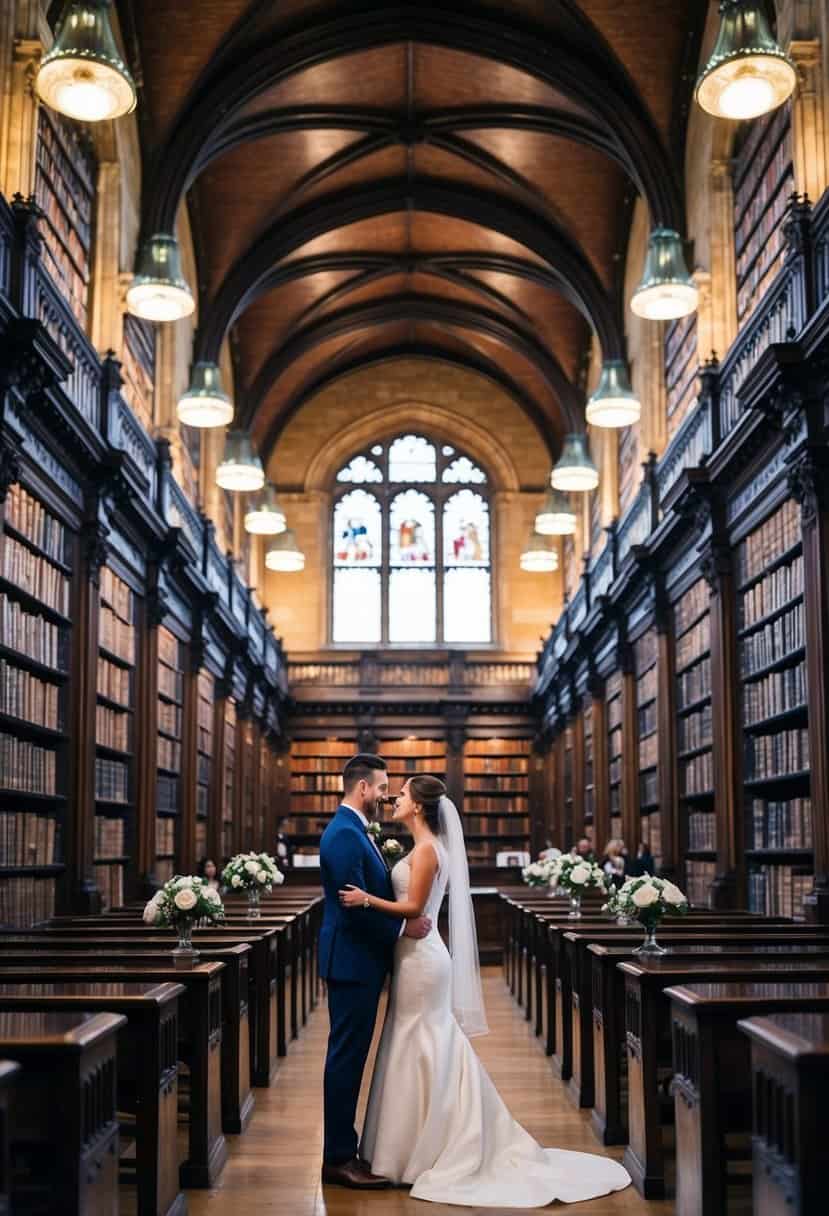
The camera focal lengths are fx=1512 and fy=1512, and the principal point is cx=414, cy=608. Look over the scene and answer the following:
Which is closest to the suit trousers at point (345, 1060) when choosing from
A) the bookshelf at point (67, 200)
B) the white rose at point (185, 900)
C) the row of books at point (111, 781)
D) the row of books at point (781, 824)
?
the white rose at point (185, 900)

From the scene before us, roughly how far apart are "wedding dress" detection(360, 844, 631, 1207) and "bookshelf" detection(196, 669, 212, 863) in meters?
11.2

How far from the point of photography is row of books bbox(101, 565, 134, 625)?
12.2 meters

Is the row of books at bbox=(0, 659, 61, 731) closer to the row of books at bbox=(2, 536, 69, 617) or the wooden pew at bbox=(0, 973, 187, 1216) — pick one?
the row of books at bbox=(2, 536, 69, 617)

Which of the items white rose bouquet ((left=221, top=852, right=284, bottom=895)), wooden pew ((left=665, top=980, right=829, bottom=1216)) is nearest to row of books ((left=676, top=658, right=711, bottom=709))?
white rose bouquet ((left=221, top=852, right=284, bottom=895))

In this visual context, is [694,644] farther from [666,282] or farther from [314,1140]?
[314,1140]

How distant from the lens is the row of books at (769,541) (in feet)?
32.4

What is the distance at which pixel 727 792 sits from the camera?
36.9 feet

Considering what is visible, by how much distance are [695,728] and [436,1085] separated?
307 inches

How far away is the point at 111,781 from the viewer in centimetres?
1255

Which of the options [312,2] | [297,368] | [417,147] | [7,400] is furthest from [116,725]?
[297,368]

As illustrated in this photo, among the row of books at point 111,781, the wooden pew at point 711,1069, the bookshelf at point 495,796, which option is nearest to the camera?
the wooden pew at point 711,1069

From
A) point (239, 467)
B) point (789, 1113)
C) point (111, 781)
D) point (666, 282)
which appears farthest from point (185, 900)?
point (239, 467)

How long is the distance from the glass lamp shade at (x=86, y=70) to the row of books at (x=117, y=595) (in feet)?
14.4

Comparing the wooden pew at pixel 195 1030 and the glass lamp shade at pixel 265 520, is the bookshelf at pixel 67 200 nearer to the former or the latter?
the glass lamp shade at pixel 265 520
